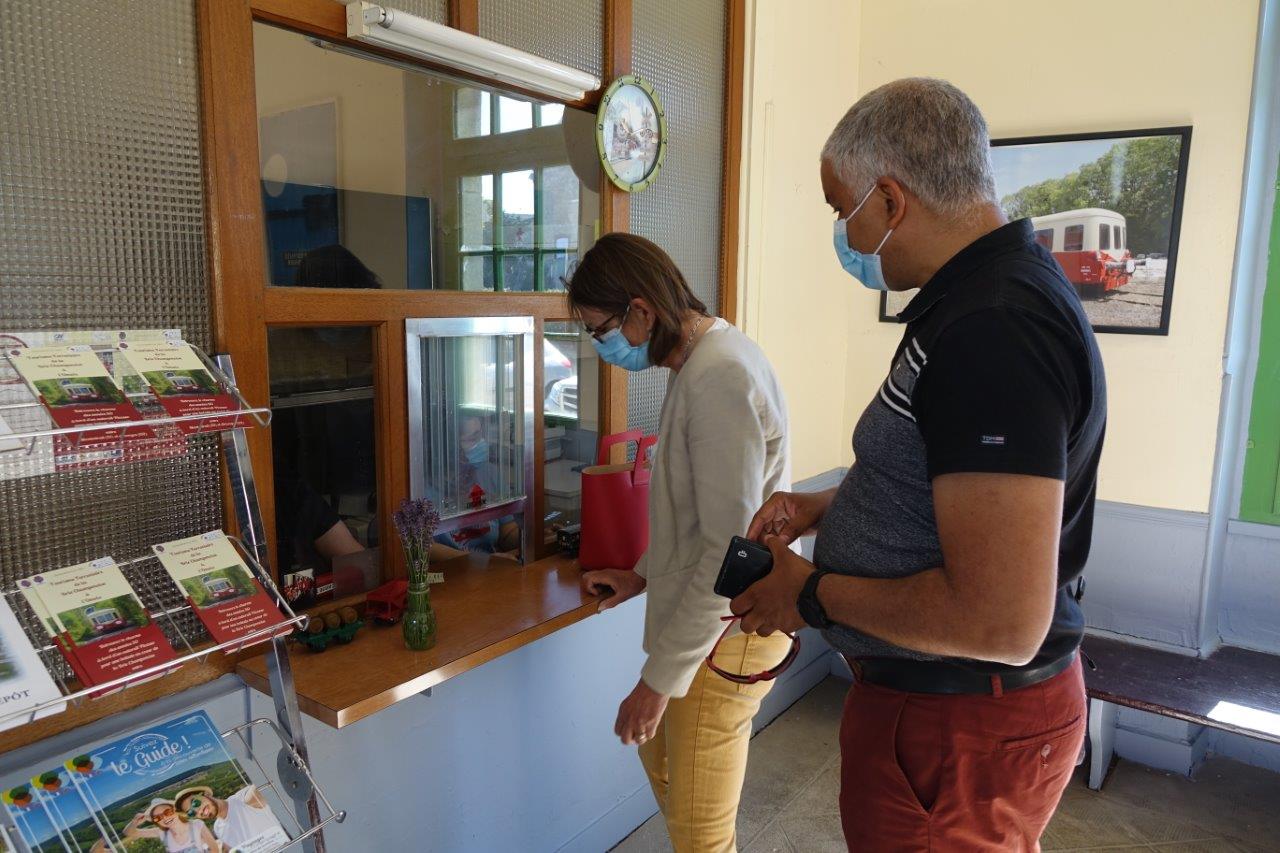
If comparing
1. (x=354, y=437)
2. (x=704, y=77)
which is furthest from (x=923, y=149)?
(x=704, y=77)

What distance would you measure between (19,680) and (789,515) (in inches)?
43.5

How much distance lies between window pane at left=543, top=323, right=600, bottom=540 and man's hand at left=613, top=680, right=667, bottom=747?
2.44 feet

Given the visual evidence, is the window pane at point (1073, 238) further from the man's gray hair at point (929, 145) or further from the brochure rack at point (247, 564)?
the brochure rack at point (247, 564)

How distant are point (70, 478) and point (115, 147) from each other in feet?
1.71

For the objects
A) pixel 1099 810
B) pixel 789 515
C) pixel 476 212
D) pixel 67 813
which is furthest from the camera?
pixel 1099 810

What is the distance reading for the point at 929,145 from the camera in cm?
104

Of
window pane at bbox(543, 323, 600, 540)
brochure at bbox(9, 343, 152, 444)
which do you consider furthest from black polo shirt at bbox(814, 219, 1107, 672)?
window pane at bbox(543, 323, 600, 540)

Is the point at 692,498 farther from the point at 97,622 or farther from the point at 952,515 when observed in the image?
the point at 97,622

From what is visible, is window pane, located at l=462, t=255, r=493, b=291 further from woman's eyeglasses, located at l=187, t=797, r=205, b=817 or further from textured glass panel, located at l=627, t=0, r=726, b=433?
woman's eyeglasses, located at l=187, t=797, r=205, b=817

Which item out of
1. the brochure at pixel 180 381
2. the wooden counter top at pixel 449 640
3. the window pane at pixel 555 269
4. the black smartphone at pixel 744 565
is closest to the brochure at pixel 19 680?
the brochure at pixel 180 381

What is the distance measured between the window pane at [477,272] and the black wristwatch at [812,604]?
1.21 metres

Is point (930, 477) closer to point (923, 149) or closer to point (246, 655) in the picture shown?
point (923, 149)

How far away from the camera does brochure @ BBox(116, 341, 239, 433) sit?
3.93ft

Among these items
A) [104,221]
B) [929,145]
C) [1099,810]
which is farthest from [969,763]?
[1099,810]
